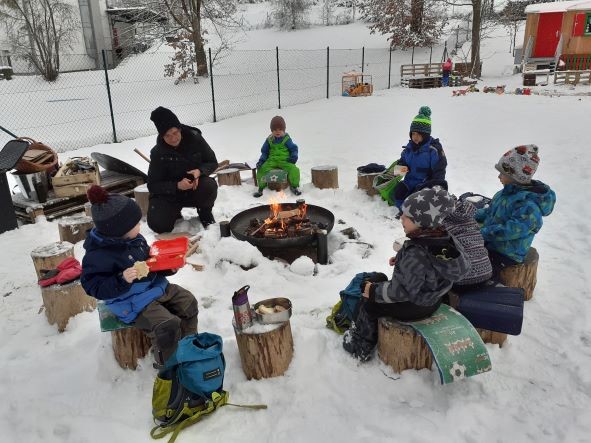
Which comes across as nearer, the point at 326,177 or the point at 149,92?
the point at 326,177

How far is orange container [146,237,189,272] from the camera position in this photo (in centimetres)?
295

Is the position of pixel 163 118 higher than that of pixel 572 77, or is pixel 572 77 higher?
pixel 163 118

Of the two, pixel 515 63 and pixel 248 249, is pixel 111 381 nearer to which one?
pixel 248 249

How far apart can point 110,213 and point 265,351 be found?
1338 millimetres

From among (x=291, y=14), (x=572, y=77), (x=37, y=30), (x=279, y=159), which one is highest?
(x=291, y=14)

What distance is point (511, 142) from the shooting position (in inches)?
379

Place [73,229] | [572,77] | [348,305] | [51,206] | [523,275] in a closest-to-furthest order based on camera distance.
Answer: [348,305]
[523,275]
[73,229]
[51,206]
[572,77]

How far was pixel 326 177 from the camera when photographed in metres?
6.90

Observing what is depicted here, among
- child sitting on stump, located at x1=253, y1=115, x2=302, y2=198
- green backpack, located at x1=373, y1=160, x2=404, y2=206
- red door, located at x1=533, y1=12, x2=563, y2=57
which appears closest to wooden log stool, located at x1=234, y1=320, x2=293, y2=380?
green backpack, located at x1=373, y1=160, x2=404, y2=206

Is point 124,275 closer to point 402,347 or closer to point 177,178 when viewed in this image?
point 402,347

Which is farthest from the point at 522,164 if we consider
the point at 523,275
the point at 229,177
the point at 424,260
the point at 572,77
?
the point at 572,77

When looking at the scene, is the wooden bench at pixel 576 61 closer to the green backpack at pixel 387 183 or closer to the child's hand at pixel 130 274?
the green backpack at pixel 387 183

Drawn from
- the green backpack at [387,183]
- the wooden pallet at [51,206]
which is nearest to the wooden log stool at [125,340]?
the wooden pallet at [51,206]

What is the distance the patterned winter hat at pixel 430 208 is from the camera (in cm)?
263
